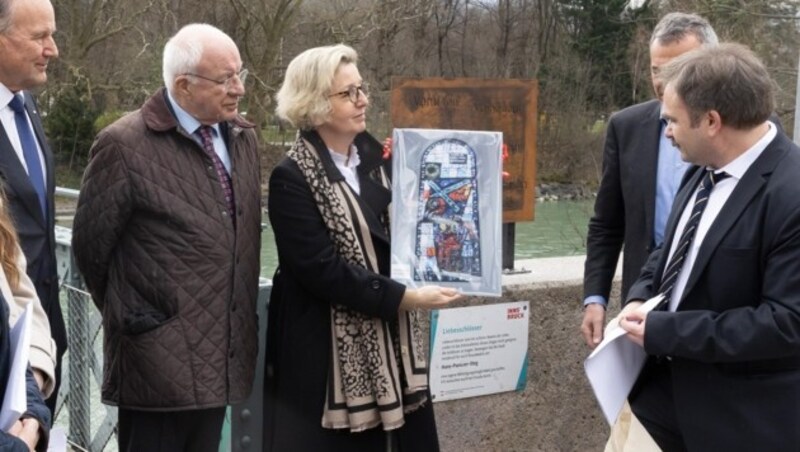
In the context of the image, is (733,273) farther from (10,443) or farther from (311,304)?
(10,443)

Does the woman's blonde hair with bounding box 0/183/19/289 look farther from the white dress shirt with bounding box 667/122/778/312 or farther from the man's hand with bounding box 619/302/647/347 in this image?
the white dress shirt with bounding box 667/122/778/312

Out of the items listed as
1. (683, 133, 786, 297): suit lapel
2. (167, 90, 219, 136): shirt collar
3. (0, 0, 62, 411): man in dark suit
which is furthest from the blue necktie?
(683, 133, 786, 297): suit lapel

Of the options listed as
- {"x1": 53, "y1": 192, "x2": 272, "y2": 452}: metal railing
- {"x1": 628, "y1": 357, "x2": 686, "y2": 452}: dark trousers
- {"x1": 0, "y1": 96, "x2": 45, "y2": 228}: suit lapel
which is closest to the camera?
{"x1": 628, "y1": 357, "x2": 686, "y2": 452}: dark trousers

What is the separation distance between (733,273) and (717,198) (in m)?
0.22

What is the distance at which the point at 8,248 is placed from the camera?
2.30 m

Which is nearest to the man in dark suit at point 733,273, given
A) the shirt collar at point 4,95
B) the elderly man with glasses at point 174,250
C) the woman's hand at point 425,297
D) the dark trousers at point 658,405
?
the dark trousers at point 658,405

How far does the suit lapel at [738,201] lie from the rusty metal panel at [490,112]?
1.94m

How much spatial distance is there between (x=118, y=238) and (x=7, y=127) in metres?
0.46

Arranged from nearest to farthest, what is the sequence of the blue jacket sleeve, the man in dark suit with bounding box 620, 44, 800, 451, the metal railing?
the blue jacket sleeve → the man in dark suit with bounding box 620, 44, 800, 451 → the metal railing

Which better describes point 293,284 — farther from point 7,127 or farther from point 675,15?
point 675,15

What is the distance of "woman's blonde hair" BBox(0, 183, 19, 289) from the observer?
225cm

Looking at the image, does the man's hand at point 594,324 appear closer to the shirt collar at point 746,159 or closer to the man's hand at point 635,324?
the man's hand at point 635,324

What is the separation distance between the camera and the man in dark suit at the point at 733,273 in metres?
2.46

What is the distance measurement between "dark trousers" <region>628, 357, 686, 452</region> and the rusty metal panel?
1.79 m
